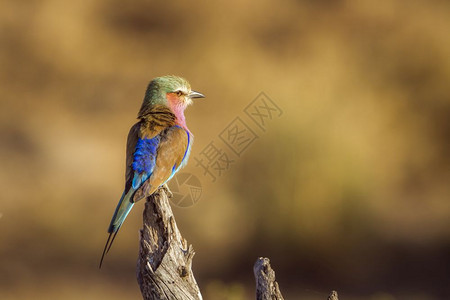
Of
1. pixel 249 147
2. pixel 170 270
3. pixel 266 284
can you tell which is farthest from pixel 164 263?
pixel 249 147

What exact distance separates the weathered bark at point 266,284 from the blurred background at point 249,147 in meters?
2.53

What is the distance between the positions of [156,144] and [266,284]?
1297 mm

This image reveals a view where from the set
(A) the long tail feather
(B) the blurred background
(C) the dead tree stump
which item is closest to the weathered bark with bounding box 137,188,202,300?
(C) the dead tree stump

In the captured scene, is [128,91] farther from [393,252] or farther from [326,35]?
[393,252]

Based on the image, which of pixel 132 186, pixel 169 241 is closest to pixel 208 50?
pixel 132 186

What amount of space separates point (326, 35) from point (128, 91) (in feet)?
8.23

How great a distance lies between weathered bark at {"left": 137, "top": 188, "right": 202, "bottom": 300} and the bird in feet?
0.97

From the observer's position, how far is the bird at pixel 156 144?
11.7ft

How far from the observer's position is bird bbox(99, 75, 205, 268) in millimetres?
3564

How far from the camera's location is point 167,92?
428 centimetres

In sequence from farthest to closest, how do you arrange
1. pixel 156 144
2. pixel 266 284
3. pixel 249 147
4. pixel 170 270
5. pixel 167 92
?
pixel 249 147 → pixel 167 92 → pixel 156 144 → pixel 170 270 → pixel 266 284

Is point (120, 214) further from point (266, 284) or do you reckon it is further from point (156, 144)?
point (266, 284)

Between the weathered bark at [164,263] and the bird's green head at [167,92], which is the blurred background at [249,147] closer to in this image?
the bird's green head at [167,92]

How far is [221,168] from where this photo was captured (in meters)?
7.36
